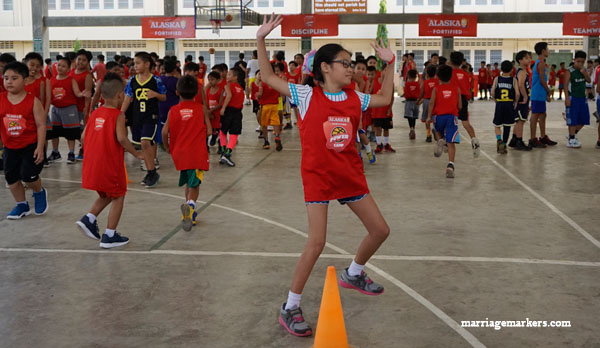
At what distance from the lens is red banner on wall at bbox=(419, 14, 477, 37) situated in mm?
27562

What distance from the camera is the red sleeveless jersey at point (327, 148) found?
3879mm

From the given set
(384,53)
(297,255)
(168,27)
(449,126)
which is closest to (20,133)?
(297,255)

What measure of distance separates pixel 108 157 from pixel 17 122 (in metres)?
1.61

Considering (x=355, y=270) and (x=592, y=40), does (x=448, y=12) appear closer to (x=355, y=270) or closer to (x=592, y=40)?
(x=592, y=40)

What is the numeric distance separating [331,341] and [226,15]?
22.8 m

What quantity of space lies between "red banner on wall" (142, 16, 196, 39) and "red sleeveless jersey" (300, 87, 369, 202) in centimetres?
2470

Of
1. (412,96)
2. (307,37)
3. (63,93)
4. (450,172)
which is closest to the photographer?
(450,172)

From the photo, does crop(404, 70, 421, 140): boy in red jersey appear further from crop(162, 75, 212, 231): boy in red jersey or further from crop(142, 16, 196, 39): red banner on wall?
crop(142, 16, 196, 39): red banner on wall

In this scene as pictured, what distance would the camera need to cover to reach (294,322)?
3830 millimetres

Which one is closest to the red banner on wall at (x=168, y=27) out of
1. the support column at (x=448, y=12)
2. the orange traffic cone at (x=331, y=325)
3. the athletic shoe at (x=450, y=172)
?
the support column at (x=448, y=12)

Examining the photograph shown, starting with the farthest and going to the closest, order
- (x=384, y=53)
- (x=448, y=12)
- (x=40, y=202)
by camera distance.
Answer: (x=448, y=12), (x=40, y=202), (x=384, y=53)

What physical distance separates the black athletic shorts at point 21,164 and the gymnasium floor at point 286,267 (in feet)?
1.54

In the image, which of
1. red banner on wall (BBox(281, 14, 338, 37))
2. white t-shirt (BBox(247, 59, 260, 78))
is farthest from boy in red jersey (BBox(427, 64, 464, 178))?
red banner on wall (BBox(281, 14, 338, 37))

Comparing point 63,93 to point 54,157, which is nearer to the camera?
point 63,93
